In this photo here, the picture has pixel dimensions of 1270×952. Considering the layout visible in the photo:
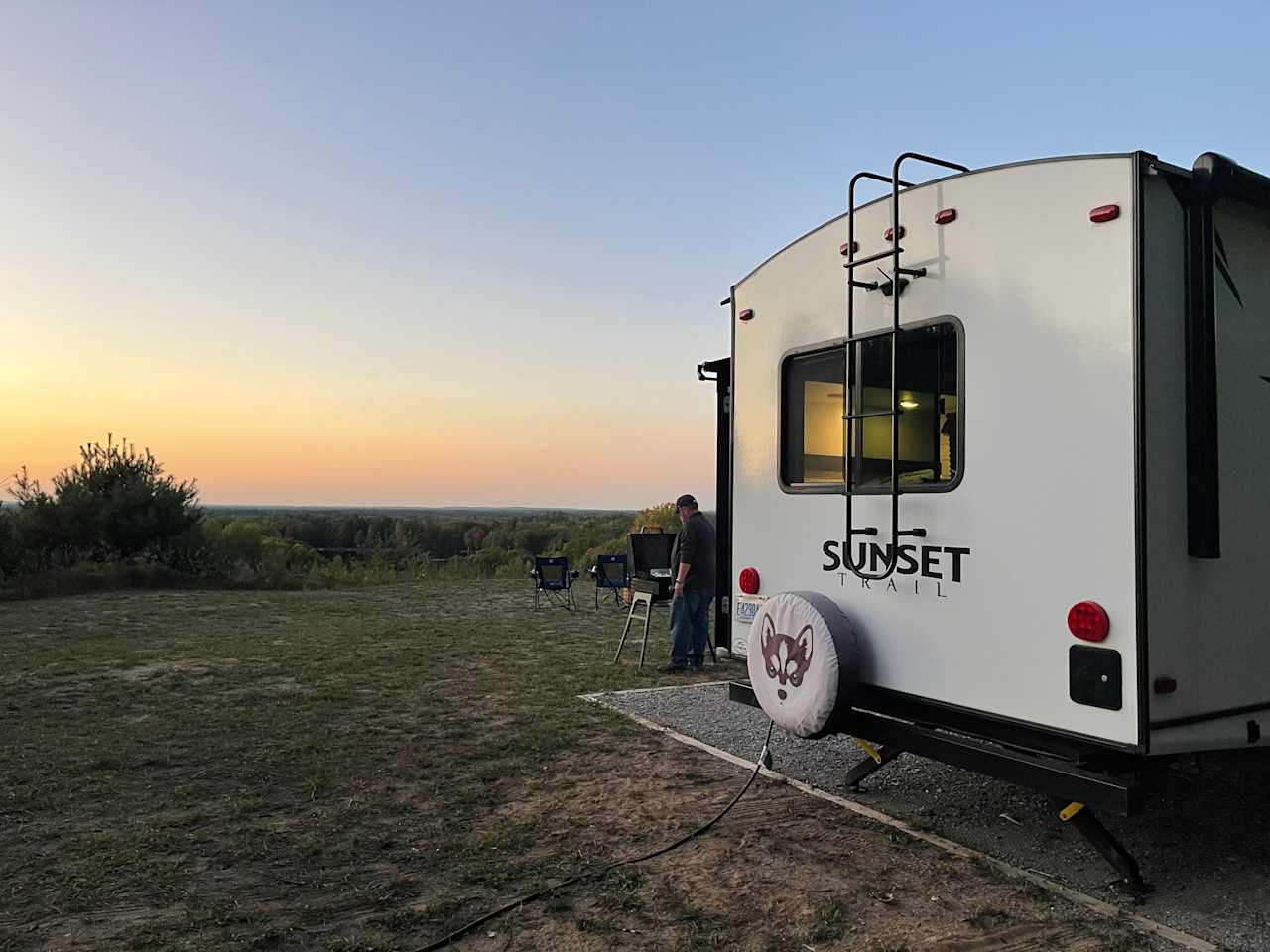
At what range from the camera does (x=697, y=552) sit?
781cm

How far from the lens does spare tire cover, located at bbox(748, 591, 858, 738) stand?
3742mm

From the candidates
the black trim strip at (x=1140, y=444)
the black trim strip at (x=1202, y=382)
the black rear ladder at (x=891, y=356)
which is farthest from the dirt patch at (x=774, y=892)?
the black trim strip at (x=1202, y=382)

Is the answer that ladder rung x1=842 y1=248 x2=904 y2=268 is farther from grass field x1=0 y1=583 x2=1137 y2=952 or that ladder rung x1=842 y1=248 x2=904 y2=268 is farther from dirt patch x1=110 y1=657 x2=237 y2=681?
dirt patch x1=110 y1=657 x2=237 y2=681

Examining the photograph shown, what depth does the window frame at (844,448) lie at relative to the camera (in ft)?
11.5

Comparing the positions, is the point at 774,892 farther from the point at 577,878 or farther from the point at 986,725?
the point at 986,725

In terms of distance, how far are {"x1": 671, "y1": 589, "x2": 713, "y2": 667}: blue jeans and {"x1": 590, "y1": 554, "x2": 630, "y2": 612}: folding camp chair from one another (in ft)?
16.8

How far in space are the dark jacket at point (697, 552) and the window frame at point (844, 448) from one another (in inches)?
132

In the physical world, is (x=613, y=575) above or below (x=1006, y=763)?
below

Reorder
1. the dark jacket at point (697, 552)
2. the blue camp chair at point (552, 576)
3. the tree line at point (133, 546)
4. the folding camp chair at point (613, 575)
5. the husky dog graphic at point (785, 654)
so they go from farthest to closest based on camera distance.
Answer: the tree line at point (133, 546), the folding camp chair at point (613, 575), the blue camp chair at point (552, 576), the dark jacket at point (697, 552), the husky dog graphic at point (785, 654)

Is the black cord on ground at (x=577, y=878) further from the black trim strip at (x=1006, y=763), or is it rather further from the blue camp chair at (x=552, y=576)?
the blue camp chair at (x=552, y=576)

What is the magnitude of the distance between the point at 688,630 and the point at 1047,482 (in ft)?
17.4

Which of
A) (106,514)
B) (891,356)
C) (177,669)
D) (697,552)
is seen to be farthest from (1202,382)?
(106,514)

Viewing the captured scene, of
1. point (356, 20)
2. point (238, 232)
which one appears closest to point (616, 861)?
point (356, 20)

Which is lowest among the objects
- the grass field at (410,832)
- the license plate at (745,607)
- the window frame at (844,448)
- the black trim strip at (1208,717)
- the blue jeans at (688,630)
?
the grass field at (410,832)
